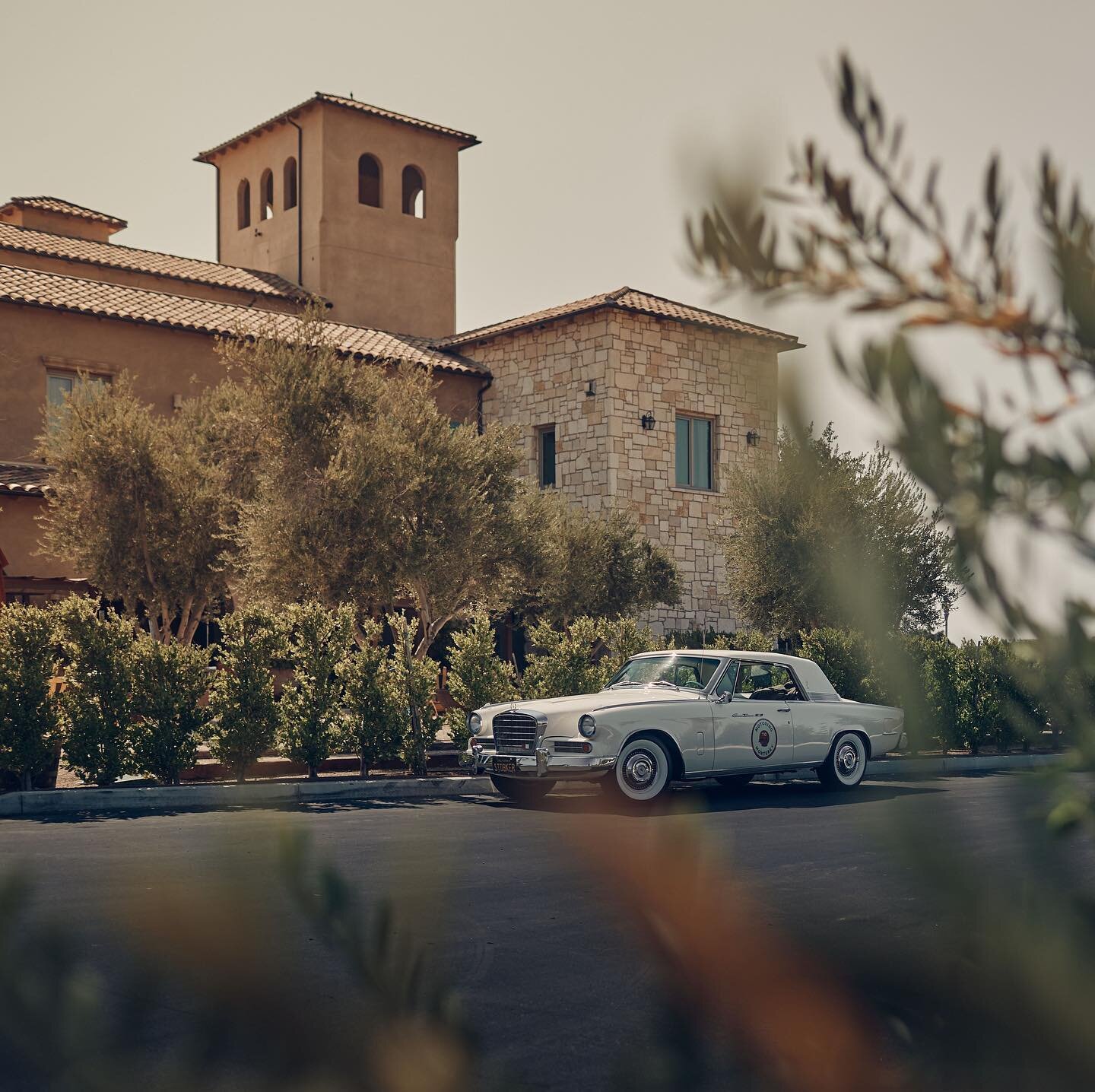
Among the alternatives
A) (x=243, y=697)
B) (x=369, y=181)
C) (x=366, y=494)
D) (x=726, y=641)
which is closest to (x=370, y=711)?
(x=243, y=697)

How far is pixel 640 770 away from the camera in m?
13.6

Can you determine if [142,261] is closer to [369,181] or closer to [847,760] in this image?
[369,181]

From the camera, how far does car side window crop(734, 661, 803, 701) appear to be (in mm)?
14805

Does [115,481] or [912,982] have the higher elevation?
[115,481]

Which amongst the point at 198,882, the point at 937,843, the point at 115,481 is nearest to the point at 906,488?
the point at 937,843

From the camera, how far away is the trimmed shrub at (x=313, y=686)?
15.3 meters

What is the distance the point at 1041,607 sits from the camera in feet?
3.59

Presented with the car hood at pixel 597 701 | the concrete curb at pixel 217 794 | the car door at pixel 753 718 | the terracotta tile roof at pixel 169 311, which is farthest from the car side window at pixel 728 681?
the terracotta tile roof at pixel 169 311

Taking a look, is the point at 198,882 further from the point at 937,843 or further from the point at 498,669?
the point at 498,669

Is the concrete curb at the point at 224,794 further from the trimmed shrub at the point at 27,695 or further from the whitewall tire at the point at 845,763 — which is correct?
the whitewall tire at the point at 845,763

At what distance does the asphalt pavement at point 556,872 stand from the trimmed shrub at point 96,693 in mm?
1892

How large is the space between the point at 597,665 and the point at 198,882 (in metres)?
Answer: 17.7

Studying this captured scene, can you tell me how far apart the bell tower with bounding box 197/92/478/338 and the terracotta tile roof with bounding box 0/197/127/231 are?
13.4 ft

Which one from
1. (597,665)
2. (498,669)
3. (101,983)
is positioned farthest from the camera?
(597,665)
